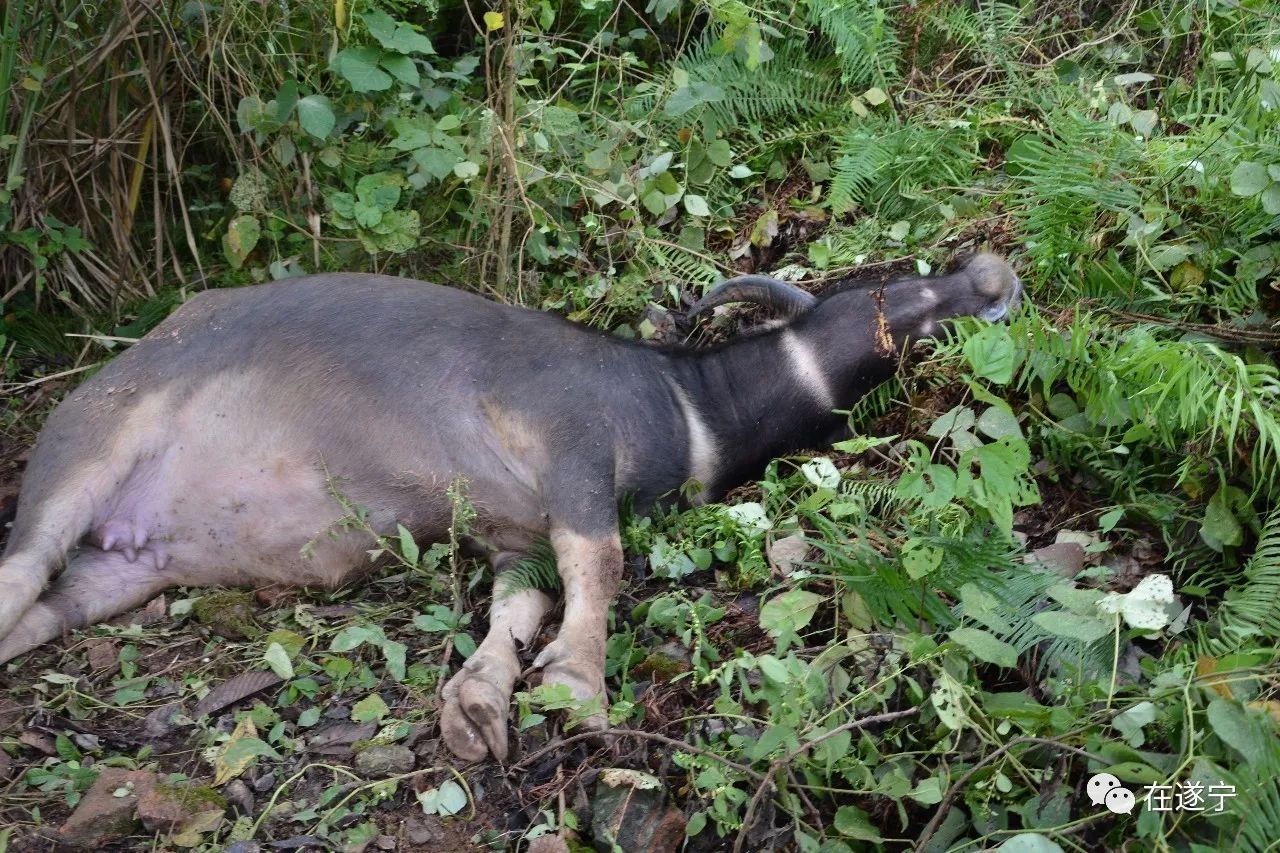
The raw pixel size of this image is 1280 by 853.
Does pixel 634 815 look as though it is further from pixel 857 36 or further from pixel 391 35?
pixel 857 36

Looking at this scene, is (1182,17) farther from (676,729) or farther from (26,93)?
(26,93)

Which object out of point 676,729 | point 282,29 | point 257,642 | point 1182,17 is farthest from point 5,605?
point 1182,17

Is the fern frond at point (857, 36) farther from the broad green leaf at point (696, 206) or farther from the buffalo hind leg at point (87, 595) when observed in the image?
the buffalo hind leg at point (87, 595)

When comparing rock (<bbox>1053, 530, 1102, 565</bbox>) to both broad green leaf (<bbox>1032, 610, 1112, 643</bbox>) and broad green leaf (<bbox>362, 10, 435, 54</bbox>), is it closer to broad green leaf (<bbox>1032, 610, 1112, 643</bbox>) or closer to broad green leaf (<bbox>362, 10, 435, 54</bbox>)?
broad green leaf (<bbox>1032, 610, 1112, 643</bbox>)

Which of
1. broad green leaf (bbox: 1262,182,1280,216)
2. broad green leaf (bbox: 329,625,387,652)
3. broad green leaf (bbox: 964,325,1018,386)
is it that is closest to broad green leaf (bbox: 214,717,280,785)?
broad green leaf (bbox: 329,625,387,652)

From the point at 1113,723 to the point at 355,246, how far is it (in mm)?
3306

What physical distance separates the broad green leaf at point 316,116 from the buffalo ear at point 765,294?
1449 millimetres

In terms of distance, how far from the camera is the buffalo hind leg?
3.36 m

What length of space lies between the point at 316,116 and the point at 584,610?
2.11 m

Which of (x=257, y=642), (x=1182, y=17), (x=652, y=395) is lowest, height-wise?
(x=257, y=642)

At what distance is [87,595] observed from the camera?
3512 mm

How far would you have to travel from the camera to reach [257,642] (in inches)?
132

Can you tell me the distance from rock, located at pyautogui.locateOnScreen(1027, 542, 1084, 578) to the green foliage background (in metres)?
0.07

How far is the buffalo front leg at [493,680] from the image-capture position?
2.85 metres
